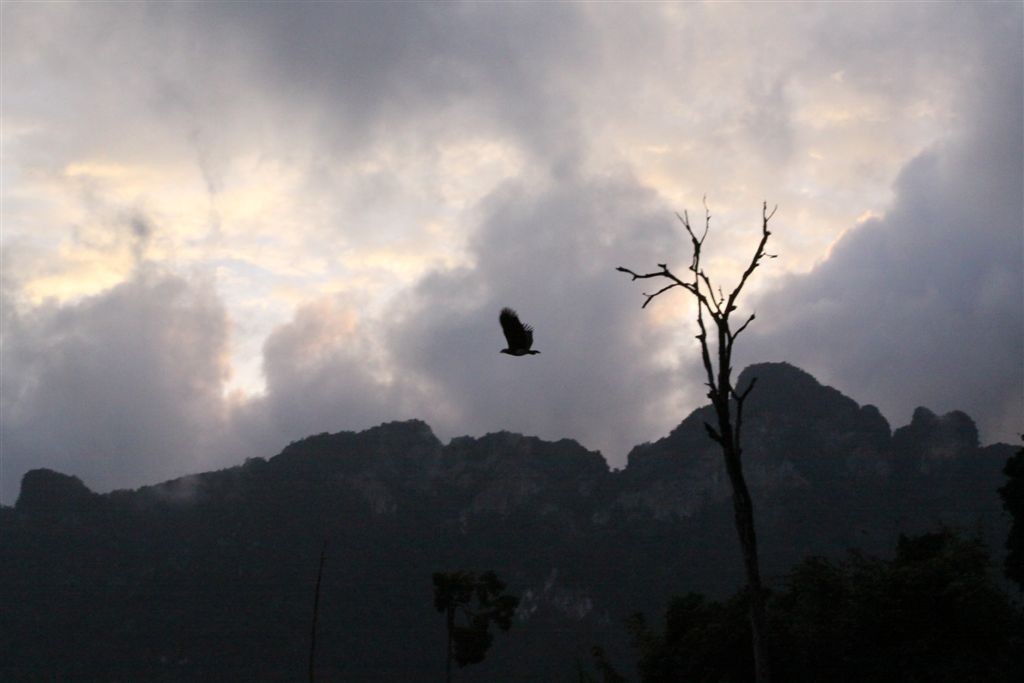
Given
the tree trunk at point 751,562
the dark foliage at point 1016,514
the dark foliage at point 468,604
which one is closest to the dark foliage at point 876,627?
the dark foliage at point 1016,514

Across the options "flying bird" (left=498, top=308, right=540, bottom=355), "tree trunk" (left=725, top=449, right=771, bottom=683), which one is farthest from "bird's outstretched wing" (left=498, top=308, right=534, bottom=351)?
"tree trunk" (left=725, top=449, right=771, bottom=683)

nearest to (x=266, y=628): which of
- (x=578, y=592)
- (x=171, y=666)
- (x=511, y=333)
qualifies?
(x=171, y=666)

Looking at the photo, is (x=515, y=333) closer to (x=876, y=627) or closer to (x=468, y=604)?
(x=876, y=627)

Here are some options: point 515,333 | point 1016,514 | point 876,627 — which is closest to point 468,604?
point 876,627

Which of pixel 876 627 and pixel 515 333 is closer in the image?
pixel 515 333

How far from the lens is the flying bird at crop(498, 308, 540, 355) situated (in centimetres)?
1598

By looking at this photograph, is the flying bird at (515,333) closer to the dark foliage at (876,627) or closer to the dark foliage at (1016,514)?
the dark foliage at (876,627)

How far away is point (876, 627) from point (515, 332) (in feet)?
93.6

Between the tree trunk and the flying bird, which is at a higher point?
the flying bird

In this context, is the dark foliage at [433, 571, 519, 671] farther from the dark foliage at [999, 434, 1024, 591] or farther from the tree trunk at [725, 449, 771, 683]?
the tree trunk at [725, 449, 771, 683]

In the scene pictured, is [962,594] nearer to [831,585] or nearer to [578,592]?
[831,585]

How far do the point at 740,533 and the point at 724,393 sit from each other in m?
2.09

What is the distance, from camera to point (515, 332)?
1606 centimetres

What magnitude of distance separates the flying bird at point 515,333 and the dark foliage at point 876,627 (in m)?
23.5
